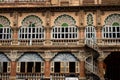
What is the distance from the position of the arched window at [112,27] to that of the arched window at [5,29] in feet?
35.3

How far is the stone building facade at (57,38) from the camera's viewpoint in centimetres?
3812

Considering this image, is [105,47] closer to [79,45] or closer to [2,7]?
[79,45]

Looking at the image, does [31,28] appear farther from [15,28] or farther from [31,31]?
[15,28]

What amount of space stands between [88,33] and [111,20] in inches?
119

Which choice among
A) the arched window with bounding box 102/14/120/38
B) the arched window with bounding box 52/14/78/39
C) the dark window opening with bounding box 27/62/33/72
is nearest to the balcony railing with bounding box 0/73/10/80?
the dark window opening with bounding box 27/62/33/72

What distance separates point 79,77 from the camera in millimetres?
37781

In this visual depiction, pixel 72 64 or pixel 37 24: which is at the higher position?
pixel 37 24

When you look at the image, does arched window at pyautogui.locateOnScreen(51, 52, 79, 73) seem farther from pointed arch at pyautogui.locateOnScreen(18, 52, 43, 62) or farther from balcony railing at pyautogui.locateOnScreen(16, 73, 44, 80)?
pointed arch at pyautogui.locateOnScreen(18, 52, 43, 62)

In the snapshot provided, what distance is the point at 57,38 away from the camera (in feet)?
128

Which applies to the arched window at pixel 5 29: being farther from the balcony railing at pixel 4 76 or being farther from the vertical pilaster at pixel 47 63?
the vertical pilaster at pixel 47 63

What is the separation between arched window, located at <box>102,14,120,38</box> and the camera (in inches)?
1531

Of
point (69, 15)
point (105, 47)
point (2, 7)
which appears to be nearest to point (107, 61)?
point (105, 47)

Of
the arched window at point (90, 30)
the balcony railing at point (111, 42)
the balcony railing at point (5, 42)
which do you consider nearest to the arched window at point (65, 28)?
the arched window at point (90, 30)

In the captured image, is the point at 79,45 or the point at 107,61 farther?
the point at 107,61
